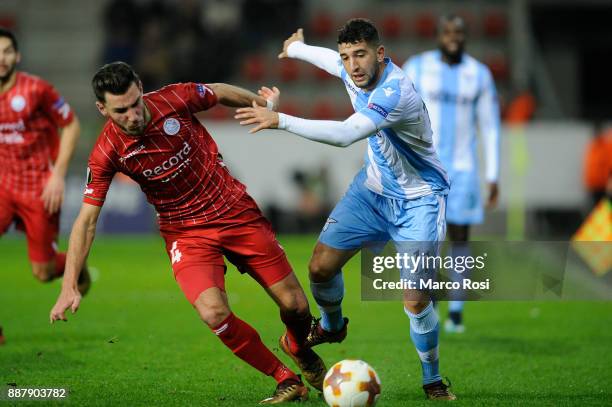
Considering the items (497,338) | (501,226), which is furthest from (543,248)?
(497,338)

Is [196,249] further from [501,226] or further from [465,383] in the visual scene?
[501,226]

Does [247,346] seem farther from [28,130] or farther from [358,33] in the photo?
[28,130]

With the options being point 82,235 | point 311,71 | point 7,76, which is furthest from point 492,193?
point 311,71

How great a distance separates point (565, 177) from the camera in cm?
1877

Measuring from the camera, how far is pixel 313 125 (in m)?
5.53

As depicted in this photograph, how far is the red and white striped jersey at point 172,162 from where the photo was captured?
5957mm

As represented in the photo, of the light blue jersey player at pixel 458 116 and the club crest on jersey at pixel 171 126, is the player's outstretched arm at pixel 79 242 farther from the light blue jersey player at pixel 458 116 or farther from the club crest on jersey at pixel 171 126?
the light blue jersey player at pixel 458 116

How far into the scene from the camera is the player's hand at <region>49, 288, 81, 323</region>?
5.60 meters

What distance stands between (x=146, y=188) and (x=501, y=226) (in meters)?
13.3

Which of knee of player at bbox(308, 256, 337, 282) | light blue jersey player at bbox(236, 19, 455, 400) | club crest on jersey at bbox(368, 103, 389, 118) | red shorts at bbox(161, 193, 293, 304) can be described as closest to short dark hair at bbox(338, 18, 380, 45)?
light blue jersey player at bbox(236, 19, 455, 400)

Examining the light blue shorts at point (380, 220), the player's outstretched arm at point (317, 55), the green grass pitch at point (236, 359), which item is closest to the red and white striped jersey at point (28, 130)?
the green grass pitch at point (236, 359)

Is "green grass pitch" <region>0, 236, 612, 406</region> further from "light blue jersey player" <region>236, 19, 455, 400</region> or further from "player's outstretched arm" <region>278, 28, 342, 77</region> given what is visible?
"player's outstretched arm" <region>278, 28, 342, 77</region>

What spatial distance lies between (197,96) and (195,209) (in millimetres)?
696

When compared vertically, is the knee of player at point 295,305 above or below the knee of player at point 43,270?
above
